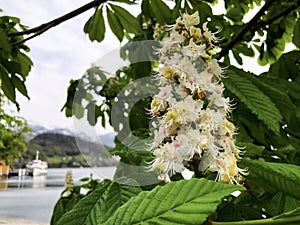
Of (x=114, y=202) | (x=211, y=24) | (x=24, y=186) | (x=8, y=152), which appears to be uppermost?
(x=211, y=24)

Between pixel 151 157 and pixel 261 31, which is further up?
pixel 261 31

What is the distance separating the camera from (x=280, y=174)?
21 cm

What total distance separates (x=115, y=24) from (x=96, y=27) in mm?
34

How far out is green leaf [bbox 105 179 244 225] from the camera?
0.12 meters

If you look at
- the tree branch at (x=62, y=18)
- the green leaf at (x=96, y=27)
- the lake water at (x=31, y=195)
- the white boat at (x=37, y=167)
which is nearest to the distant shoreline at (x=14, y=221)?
the lake water at (x=31, y=195)

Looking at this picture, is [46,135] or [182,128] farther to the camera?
[46,135]

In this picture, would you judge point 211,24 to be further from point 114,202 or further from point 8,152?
point 8,152

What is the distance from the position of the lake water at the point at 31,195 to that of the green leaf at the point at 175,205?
1795 millimetres

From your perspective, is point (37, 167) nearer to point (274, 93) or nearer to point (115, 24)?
point (115, 24)

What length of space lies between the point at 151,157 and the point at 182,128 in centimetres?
4

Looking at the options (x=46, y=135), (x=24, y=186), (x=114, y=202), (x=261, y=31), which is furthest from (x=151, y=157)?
(x=24, y=186)

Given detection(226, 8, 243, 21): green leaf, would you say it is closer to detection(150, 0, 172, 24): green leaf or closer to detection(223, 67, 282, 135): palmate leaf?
detection(150, 0, 172, 24): green leaf

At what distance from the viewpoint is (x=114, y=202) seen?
0.85ft

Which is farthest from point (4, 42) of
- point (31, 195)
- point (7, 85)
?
point (31, 195)
